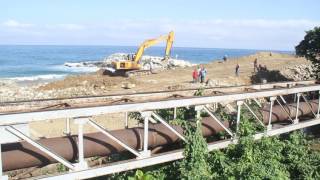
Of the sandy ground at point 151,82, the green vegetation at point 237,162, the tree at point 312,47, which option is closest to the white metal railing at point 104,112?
the green vegetation at point 237,162

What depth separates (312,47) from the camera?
34688mm

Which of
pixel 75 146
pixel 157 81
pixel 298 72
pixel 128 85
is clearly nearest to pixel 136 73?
pixel 157 81

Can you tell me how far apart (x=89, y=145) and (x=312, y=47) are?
95.4ft

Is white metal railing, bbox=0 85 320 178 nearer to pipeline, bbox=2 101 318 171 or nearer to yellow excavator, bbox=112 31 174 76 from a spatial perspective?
pipeline, bbox=2 101 318 171

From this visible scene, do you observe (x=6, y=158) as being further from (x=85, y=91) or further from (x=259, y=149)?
(x=85, y=91)

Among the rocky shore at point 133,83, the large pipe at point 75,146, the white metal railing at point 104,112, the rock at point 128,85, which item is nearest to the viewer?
the white metal railing at point 104,112

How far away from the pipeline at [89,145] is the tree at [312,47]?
78.4ft

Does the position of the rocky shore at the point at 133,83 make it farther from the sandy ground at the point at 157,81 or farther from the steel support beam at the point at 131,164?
the steel support beam at the point at 131,164

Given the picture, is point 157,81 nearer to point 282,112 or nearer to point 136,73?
point 136,73

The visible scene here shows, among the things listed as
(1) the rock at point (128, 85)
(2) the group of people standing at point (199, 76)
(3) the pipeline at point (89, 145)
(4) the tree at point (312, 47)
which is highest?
(4) the tree at point (312, 47)

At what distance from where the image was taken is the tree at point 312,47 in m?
34.2

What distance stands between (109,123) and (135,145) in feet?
57.5

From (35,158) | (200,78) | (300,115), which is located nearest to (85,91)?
(200,78)

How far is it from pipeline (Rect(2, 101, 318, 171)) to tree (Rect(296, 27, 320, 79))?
23.9 metres
